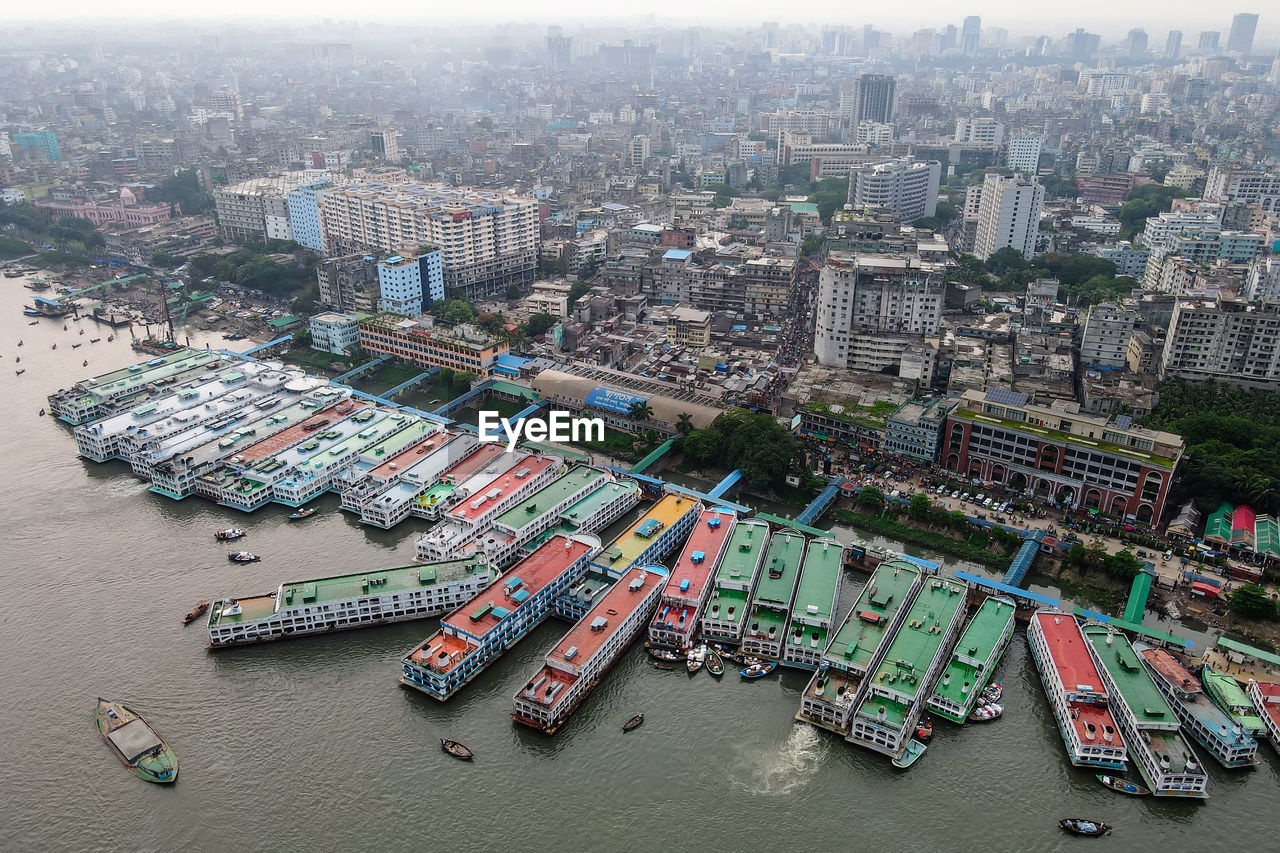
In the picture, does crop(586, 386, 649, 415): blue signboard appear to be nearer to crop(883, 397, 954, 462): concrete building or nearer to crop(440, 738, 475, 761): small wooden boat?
crop(883, 397, 954, 462): concrete building

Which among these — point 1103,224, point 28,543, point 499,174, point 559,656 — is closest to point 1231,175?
point 1103,224

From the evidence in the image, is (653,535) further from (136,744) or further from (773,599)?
(136,744)

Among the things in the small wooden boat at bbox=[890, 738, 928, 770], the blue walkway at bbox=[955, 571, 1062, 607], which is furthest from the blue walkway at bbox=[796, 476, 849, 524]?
the small wooden boat at bbox=[890, 738, 928, 770]

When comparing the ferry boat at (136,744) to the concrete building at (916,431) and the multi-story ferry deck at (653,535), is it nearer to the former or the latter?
the multi-story ferry deck at (653,535)

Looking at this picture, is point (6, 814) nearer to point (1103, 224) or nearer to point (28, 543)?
point (28, 543)

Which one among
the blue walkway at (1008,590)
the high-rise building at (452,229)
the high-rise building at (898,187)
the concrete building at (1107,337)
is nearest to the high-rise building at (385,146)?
the high-rise building at (452,229)

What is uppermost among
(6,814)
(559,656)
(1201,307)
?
(1201,307)
